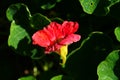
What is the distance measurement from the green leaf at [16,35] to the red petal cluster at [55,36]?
160 mm

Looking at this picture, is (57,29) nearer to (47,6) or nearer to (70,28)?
(70,28)

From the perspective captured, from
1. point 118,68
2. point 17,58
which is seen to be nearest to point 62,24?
point 118,68

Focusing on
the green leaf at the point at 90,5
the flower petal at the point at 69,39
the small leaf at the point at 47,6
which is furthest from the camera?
the small leaf at the point at 47,6

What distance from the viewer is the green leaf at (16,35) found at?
186cm

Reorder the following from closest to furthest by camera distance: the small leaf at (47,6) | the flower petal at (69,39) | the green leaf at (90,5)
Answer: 1. the flower petal at (69,39)
2. the green leaf at (90,5)
3. the small leaf at (47,6)

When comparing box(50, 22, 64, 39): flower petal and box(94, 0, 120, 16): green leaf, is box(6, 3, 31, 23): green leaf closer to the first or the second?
box(50, 22, 64, 39): flower petal

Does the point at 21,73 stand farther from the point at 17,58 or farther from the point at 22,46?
the point at 22,46

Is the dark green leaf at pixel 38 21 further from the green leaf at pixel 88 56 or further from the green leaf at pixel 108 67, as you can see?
the green leaf at pixel 108 67

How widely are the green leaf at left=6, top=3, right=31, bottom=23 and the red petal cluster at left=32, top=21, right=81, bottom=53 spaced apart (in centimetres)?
16

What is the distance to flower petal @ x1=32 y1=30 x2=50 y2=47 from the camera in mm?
1703

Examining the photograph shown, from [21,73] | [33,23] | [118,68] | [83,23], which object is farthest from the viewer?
[21,73]

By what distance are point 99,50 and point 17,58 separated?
0.49 metres

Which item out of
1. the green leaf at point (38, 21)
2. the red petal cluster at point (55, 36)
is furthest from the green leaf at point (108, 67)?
the green leaf at point (38, 21)

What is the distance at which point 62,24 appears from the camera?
68.2 inches
